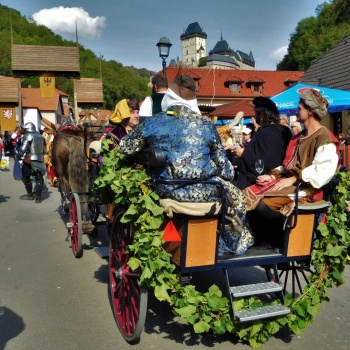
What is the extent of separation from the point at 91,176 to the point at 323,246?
12.9 feet

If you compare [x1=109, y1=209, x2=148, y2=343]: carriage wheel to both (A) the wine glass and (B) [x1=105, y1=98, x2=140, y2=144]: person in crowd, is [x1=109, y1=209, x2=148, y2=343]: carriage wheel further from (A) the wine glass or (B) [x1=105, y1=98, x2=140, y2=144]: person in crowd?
(B) [x1=105, y1=98, x2=140, y2=144]: person in crowd

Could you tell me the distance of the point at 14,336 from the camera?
3.86m

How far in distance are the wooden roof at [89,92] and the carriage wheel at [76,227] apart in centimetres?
A: 1259

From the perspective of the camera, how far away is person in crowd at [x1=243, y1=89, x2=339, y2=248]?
136 inches

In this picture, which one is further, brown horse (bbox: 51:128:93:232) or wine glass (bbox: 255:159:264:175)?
brown horse (bbox: 51:128:93:232)

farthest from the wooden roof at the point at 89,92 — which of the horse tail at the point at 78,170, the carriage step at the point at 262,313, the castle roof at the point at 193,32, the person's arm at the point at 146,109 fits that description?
the castle roof at the point at 193,32

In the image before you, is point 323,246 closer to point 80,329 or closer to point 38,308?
point 80,329

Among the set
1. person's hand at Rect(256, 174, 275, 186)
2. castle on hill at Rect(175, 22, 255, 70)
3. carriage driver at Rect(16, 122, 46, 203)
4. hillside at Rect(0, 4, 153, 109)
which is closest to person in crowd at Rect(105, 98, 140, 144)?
person's hand at Rect(256, 174, 275, 186)

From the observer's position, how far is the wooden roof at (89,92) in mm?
18578

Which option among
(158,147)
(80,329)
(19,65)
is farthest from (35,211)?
(19,65)

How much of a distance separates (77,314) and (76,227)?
212 cm

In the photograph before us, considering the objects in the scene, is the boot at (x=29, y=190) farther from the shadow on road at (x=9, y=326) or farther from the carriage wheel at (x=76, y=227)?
the shadow on road at (x=9, y=326)

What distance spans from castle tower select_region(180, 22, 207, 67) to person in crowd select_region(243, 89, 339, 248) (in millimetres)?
154258

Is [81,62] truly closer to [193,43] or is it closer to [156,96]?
[193,43]
